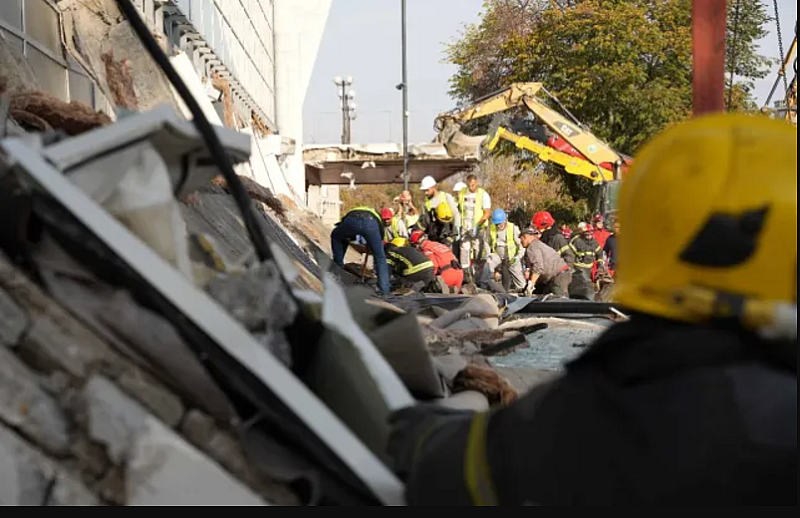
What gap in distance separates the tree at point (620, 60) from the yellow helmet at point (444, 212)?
52.3ft

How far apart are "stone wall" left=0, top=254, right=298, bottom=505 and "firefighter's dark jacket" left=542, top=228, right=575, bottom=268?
37.4 feet

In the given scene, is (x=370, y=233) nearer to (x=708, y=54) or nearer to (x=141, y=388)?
(x=708, y=54)

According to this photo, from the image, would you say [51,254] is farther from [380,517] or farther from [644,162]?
[644,162]

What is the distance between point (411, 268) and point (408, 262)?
8 cm

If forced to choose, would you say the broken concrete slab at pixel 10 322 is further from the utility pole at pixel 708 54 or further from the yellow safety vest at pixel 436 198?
the yellow safety vest at pixel 436 198

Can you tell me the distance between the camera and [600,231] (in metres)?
14.1

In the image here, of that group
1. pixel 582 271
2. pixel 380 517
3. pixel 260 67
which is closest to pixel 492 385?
pixel 380 517

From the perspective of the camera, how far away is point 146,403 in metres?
1.67

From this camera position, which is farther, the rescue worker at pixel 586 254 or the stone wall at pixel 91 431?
the rescue worker at pixel 586 254

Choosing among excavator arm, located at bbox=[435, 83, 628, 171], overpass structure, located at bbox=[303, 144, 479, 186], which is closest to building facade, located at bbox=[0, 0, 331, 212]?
overpass structure, located at bbox=[303, 144, 479, 186]

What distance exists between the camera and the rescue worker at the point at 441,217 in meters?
13.0

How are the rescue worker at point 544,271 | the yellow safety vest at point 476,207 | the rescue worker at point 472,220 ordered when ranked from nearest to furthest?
the rescue worker at point 544,271, the rescue worker at point 472,220, the yellow safety vest at point 476,207

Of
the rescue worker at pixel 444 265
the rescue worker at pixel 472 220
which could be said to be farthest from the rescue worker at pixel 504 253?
the rescue worker at pixel 444 265

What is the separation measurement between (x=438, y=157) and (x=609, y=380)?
69.2 ft
